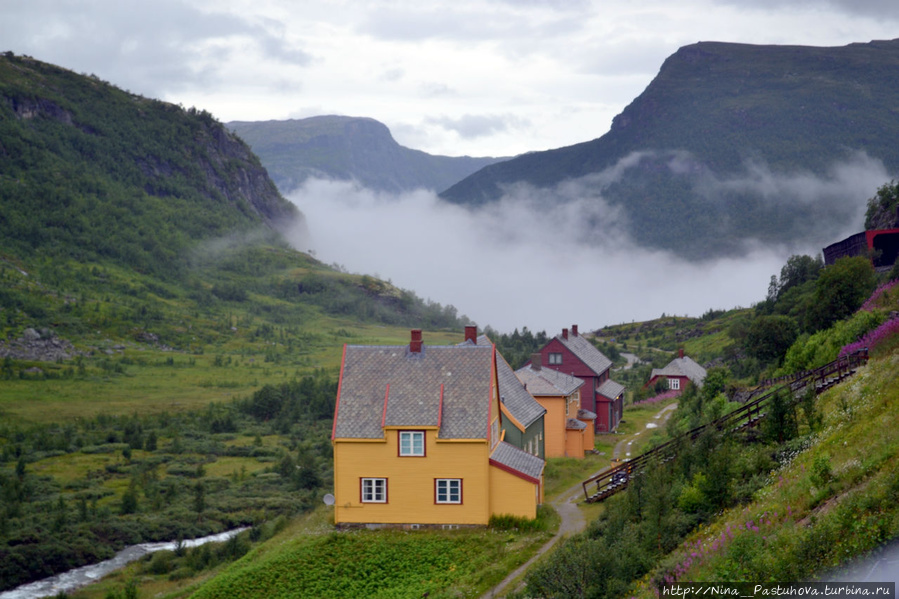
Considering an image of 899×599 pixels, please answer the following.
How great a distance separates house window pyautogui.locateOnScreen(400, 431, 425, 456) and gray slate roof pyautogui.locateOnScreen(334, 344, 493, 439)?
511mm

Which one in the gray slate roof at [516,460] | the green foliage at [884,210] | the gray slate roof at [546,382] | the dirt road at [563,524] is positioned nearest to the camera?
the dirt road at [563,524]

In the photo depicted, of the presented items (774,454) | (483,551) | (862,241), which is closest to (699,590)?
(774,454)

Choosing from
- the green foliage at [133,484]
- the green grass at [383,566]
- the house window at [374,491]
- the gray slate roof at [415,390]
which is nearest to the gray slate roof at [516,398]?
the gray slate roof at [415,390]

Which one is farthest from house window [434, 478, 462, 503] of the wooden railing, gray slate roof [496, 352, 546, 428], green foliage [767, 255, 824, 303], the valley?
green foliage [767, 255, 824, 303]

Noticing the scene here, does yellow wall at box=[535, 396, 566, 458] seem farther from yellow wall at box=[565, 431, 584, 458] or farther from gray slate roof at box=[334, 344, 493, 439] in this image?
gray slate roof at box=[334, 344, 493, 439]

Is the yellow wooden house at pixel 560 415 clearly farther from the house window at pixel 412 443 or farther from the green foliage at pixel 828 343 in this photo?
the house window at pixel 412 443

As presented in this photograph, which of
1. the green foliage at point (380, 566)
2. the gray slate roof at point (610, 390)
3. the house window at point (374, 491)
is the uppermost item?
the gray slate roof at point (610, 390)

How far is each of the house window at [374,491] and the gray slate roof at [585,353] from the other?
34625 millimetres

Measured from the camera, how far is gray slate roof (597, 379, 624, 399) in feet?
225

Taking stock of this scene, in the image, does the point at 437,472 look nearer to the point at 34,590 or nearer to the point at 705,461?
the point at 705,461

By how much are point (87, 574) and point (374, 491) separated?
3083 centimetres

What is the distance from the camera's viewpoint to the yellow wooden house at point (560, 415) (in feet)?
182

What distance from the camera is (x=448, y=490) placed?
36031 mm

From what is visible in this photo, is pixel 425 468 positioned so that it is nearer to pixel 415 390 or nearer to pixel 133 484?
pixel 415 390
